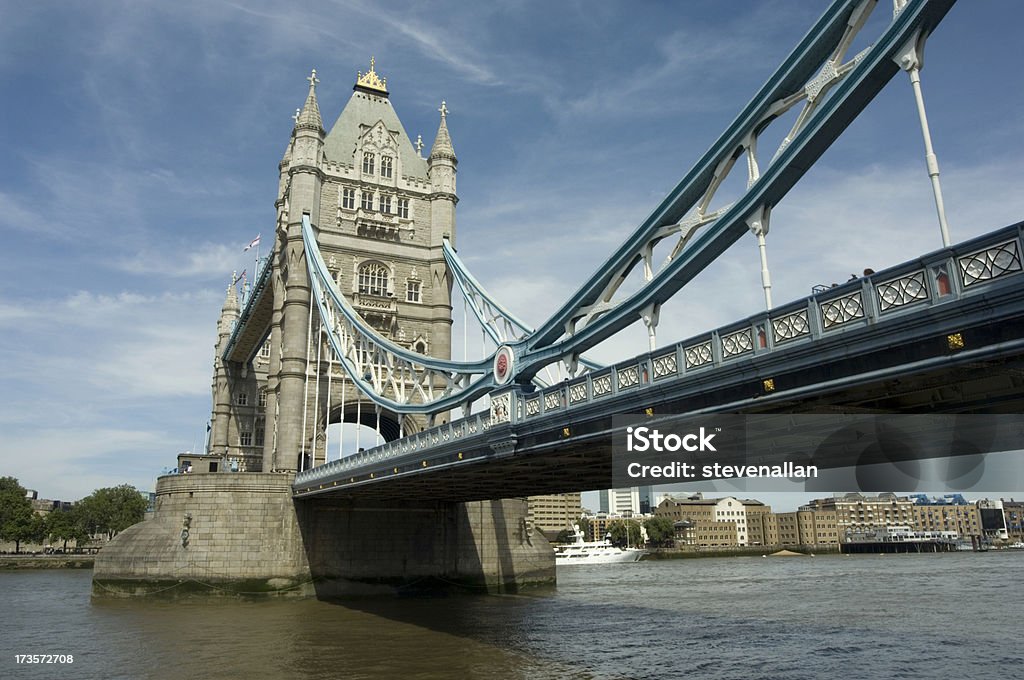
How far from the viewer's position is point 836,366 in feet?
36.6

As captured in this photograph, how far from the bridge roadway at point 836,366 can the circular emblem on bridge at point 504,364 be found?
0.76 meters

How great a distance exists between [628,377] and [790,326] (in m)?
4.28

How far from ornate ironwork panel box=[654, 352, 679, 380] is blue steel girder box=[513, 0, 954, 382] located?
5.07 ft

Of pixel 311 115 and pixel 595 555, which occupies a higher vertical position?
pixel 311 115

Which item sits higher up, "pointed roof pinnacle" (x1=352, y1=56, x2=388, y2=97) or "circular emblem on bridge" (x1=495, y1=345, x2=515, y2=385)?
"pointed roof pinnacle" (x1=352, y1=56, x2=388, y2=97)

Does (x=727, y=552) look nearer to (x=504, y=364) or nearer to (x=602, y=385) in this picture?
(x=504, y=364)

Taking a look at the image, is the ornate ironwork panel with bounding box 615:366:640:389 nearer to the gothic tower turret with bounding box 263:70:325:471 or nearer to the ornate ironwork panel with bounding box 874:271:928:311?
the ornate ironwork panel with bounding box 874:271:928:311

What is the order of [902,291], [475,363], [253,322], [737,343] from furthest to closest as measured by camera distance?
[253,322] < [475,363] < [737,343] < [902,291]

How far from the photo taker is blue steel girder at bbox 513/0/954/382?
39.1 feet

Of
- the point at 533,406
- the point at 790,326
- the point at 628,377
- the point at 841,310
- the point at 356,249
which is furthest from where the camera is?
the point at 356,249

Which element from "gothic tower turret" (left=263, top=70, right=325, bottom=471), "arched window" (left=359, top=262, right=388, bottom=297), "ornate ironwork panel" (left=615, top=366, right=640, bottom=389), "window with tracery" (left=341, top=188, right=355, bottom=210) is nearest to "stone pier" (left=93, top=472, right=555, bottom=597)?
"gothic tower turret" (left=263, top=70, right=325, bottom=471)

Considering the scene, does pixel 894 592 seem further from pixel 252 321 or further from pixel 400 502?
pixel 252 321

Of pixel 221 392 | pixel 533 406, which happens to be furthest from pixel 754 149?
pixel 221 392

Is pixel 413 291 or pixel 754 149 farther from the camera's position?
pixel 413 291
